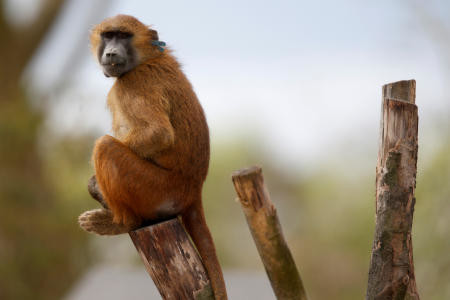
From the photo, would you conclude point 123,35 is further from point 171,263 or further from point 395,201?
point 395,201

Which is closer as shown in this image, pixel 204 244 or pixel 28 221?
pixel 204 244

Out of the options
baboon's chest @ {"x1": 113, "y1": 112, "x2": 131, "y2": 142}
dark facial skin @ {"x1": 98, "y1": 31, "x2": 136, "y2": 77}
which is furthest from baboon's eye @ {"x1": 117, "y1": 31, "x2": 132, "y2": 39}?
baboon's chest @ {"x1": 113, "y1": 112, "x2": 131, "y2": 142}

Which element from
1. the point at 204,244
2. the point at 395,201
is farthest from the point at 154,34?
the point at 395,201

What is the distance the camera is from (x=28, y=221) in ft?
30.5

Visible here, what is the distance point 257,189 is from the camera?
3.08m

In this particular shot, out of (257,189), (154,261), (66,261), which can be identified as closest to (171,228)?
(154,261)

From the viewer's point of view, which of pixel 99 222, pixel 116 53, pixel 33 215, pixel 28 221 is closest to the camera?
pixel 116 53

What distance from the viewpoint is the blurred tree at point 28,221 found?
9328mm

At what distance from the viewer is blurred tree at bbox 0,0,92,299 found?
367 inches

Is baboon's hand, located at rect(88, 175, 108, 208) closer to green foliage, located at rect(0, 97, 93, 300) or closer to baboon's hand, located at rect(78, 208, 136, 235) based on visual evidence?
baboon's hand, located at rect(78, 208, 136, 235)

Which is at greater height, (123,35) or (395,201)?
(123,35)

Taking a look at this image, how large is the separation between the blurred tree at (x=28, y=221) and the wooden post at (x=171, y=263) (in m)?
6.89

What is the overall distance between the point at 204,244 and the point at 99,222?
85 centimetres

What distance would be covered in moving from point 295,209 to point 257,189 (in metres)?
20.0
